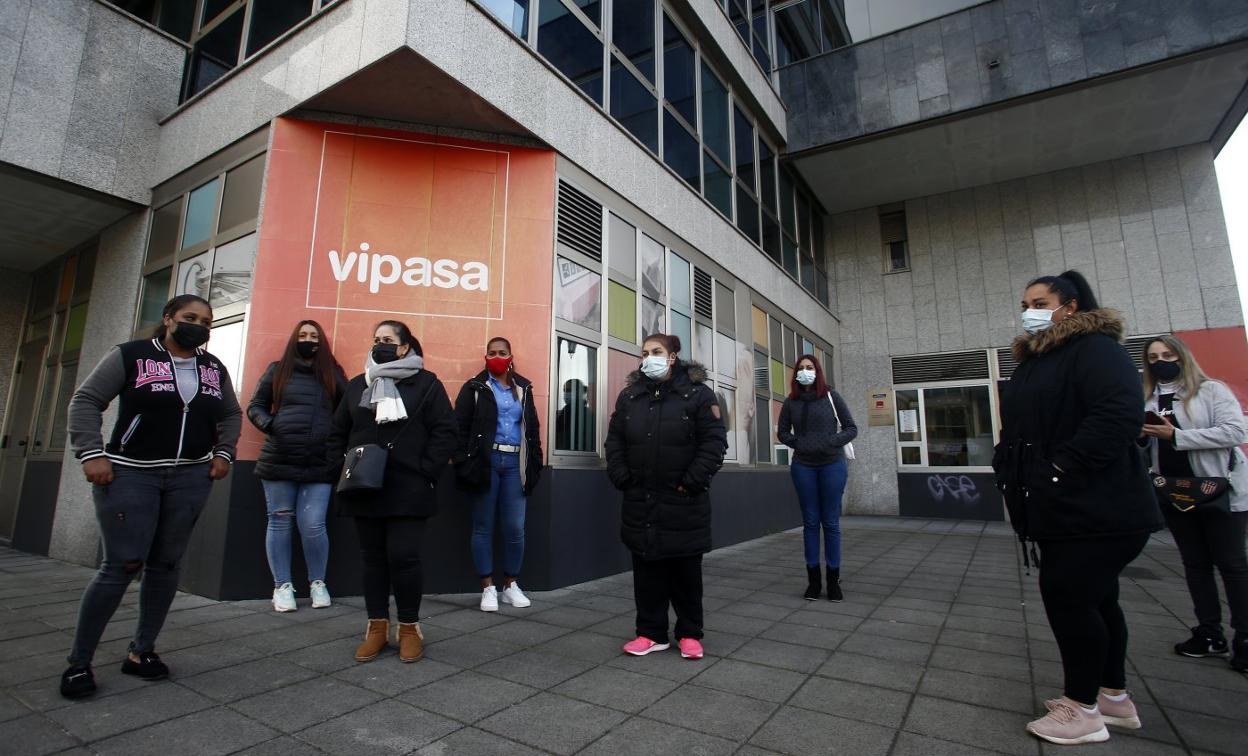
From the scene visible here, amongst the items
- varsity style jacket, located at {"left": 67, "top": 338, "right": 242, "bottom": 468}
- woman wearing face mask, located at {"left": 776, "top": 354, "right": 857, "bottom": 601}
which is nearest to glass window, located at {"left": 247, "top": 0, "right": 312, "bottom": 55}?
varsity style jacket, located at {"left": 67, "top": 338, "right": 242, "bottom": 468}

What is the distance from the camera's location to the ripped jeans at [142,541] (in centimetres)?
277

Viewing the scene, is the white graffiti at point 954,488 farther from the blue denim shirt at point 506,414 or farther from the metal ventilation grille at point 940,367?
the blue denim shirt at point 506,414

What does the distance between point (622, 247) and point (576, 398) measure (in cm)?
183

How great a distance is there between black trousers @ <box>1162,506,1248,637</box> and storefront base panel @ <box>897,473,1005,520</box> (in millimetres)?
9169

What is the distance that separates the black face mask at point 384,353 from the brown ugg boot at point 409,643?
1.40m

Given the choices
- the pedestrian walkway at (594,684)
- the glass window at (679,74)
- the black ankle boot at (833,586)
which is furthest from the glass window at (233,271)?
the glass window at (679,74)

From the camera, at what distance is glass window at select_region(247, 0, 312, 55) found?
5664mm

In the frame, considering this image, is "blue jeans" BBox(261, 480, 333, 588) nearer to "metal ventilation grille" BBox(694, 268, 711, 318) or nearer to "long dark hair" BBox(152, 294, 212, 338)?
"long dark hair" BBox(152, 294, 212, 338)

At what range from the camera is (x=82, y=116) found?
6055 millimetres

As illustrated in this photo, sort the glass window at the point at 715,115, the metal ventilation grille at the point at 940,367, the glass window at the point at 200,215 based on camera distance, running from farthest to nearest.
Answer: the metal ventilation grille at the point at 940,367 < the glass window at the point at 715,115 < the glass window at the point at 200,215

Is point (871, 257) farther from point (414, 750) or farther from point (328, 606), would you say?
point (414, 750)

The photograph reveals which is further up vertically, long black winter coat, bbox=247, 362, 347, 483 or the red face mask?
the red face mask

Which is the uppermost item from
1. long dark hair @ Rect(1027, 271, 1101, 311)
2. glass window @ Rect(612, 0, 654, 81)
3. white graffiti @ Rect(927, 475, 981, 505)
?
glass window @ Rect(612, 0, 654, 81)

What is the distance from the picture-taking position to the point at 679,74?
8.34 m
